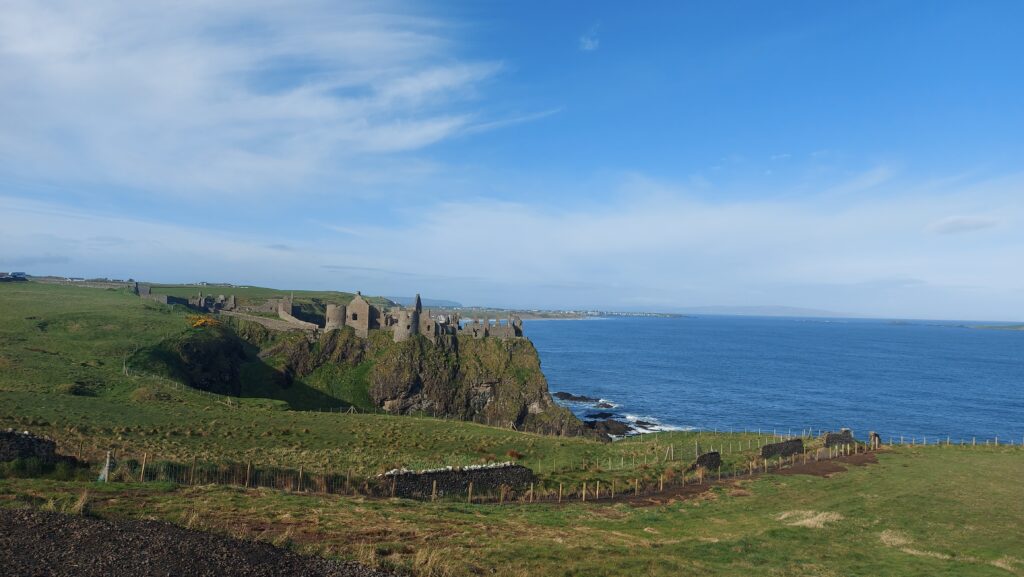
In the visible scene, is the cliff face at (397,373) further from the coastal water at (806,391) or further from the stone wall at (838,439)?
the stone wall at (838,439)

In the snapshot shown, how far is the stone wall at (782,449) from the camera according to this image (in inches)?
1671

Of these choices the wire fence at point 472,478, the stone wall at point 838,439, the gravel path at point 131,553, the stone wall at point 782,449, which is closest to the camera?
the gravel path at point 131,553

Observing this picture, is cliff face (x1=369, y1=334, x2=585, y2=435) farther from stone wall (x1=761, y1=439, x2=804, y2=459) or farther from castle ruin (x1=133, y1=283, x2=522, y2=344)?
stone wall (x1=761, y1=439, x2=804, y2=459)

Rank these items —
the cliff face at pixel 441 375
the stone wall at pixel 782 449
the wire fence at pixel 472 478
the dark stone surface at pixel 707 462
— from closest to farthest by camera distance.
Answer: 1. the wire fence at pixel 472 478
2. the dark stone surface at pixel 707 462
3. the stone wall at pixel 782 449
4. the cliff face at pixel 441 375

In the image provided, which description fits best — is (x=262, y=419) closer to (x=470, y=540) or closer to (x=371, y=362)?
(x=470, y=540)

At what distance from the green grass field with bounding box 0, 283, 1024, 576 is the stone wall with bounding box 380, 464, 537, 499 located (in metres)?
3.01

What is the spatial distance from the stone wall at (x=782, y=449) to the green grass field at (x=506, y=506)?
264 cm

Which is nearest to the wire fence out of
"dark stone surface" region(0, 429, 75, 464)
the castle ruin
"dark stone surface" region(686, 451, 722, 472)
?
"dark stone surface" region(686, 451, 722, 472)

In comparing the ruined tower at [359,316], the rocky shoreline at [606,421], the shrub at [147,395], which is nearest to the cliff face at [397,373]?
the ruined tower at [359,316]

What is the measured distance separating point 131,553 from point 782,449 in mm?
43322

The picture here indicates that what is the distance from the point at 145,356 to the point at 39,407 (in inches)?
939

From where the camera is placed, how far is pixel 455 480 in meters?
29.9

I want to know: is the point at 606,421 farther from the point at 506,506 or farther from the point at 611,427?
the point at 506,506

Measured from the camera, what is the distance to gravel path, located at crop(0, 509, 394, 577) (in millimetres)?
11891
